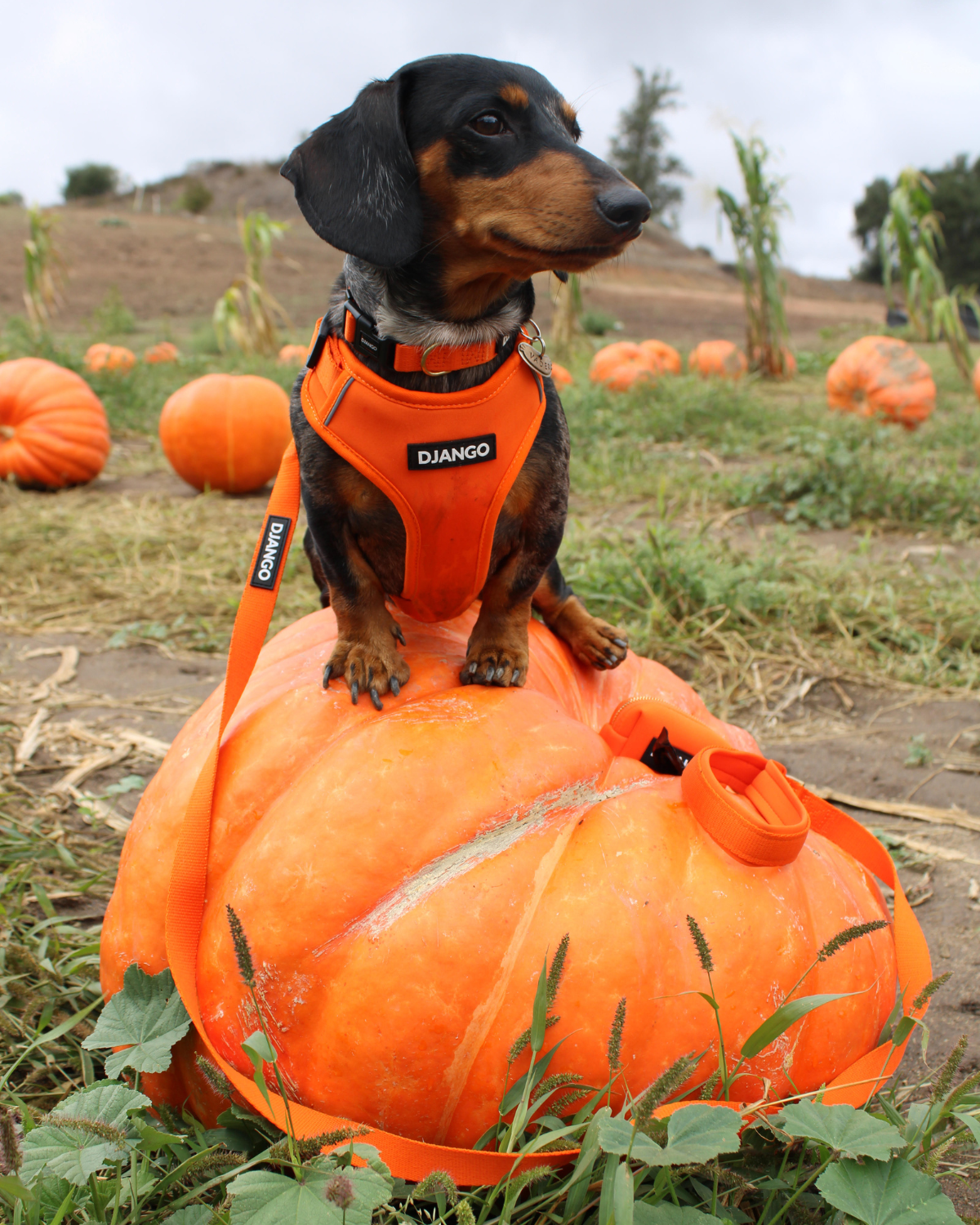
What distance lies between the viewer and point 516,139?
1.98 meters

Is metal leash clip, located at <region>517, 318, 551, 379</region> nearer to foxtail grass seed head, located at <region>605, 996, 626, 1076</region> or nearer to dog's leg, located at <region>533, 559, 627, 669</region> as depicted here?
dog's leg, located at <region>533, 559, 627, 669</region>

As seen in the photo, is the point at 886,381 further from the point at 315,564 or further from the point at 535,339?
the point at 315,564

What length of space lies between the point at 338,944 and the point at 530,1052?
1.21 feet

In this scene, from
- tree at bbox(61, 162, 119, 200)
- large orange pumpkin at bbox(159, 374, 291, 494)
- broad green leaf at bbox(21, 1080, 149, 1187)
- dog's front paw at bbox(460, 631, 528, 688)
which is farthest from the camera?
tree at bbox(61, 162, 119, 200)

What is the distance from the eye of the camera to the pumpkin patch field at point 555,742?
1.39 metres

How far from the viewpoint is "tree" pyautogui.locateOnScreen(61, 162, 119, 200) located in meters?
63.0

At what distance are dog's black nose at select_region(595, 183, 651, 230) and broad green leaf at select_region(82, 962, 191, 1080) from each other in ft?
5.56

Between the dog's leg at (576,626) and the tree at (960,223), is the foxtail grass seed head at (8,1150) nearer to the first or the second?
the dog's leg at (576,626)

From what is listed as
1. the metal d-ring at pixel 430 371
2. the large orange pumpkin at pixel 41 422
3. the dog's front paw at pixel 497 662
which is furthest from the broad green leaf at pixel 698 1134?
the large orange pumpkin at pixel 41 422

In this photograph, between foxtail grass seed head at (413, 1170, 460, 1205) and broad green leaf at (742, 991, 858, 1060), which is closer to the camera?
foxtail grass seed head at (413, 1170, 460, 1205)

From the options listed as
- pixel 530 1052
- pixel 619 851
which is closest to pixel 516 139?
pixel 619 851

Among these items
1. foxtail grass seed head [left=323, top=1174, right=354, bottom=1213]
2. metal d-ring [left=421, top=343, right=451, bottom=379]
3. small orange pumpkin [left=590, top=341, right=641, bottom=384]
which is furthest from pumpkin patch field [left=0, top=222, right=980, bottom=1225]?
small orange pumpkin [left=590, top=341, right=641, bottom=384]

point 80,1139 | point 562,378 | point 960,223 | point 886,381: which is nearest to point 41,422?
point 562,378

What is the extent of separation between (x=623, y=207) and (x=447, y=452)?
1.96ft
